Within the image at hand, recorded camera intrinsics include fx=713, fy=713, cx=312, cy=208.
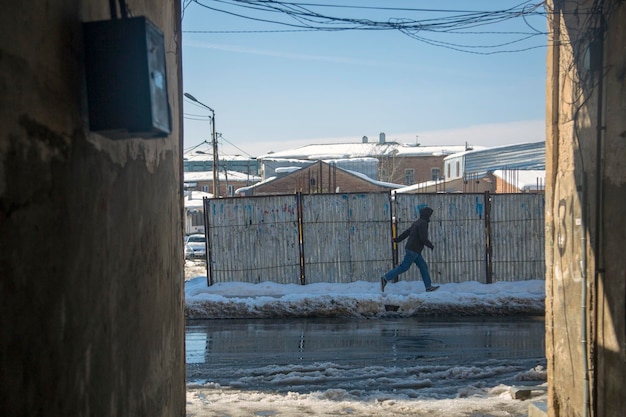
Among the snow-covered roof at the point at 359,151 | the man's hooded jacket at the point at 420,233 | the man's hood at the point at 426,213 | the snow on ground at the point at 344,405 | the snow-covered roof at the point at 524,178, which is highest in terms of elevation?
the snow-covered roof at the point at 359,151

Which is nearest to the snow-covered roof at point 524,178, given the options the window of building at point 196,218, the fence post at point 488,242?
the fence post at point 488,242

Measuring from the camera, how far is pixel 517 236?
15586mm

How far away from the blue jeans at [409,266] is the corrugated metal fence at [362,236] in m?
0.91

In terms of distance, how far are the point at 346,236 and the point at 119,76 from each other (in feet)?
40.8

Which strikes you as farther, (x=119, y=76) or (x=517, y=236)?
(x=517, y=236)

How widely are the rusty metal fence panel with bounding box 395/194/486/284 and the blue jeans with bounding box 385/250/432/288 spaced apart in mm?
923

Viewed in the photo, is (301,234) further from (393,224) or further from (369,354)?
(369,354)

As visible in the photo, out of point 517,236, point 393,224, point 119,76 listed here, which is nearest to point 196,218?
point 393,224

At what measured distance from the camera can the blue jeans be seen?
14555 mm

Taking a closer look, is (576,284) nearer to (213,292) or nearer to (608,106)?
(608,106)

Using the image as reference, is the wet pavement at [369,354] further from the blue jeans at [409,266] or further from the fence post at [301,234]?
the fence post at [301,234]

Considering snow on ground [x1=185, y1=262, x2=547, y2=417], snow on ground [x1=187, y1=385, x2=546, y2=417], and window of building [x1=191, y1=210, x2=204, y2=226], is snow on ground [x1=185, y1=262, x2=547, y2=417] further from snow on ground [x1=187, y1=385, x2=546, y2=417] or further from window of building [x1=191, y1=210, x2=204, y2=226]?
window of building [x1=191, y1=210, x2=204, y2=226]

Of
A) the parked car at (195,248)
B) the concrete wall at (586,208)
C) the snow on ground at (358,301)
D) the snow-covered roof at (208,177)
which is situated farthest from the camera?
the snow-covered roof at (208,177)

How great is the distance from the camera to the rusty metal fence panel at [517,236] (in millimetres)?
15508
